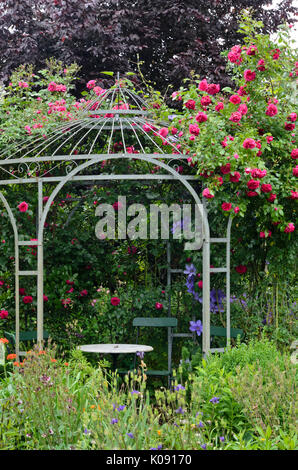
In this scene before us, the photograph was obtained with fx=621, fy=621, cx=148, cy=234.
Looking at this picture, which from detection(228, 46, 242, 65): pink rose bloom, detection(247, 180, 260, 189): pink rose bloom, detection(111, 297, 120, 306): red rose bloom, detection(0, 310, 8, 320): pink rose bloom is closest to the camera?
detection(247, 180, 260, 189): pink rose bloom

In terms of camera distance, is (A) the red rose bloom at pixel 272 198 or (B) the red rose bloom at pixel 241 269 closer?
(A) the red rose bloom at pixel 272 198

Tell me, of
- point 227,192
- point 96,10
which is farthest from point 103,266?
point 96,10

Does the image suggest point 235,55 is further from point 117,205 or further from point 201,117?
point 117,205

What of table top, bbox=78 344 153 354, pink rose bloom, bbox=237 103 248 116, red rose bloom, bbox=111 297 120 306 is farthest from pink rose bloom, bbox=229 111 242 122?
red rose bloom, bbox=111 297 120 306

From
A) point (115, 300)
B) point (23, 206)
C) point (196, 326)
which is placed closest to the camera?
point (196, 326)

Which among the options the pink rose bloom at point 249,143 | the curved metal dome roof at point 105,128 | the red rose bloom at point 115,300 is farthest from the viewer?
the red rose bloom at point 115,300

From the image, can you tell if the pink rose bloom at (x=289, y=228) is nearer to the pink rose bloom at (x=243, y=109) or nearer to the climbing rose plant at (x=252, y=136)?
the climbing rose plant at (x=252, y=136)

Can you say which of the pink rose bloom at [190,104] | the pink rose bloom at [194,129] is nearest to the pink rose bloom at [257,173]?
the pink rose bloom at [194,129]

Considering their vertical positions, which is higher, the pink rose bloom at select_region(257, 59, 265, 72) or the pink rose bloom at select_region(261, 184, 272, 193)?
the pink rose bloom at select_region(257, 59, 265, 72)

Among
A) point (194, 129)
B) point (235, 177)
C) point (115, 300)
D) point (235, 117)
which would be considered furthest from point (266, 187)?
point (115, 300)

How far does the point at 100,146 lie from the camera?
7.15 metres

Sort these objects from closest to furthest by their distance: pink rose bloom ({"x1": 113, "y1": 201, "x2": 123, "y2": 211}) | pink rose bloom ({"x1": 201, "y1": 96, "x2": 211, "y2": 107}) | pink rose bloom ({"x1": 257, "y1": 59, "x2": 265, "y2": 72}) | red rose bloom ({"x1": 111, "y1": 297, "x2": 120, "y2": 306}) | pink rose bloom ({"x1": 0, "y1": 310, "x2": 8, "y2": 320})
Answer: pink rose bloom ({"x1": 201, "y1": 96, "x2": 211, "y2": 107}), pink rose bloom ({"x1": 257, "y1": 59, "x2": 265, "y2": 72}), pink rose bloom ({"x1": 0, "y1": 310, "x2": 8, "y2": 320}), red rose bloom ({"x1": 111, "y1": 297, "x2": 120, "y2": 306}), pink rose bloom ({"x1": 113, "y1": 201, "x2": 123, "y2": 211})

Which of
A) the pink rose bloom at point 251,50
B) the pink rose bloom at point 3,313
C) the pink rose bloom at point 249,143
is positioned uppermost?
the pink rose bloom at point 251,50

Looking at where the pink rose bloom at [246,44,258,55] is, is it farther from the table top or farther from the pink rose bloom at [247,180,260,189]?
the table top
